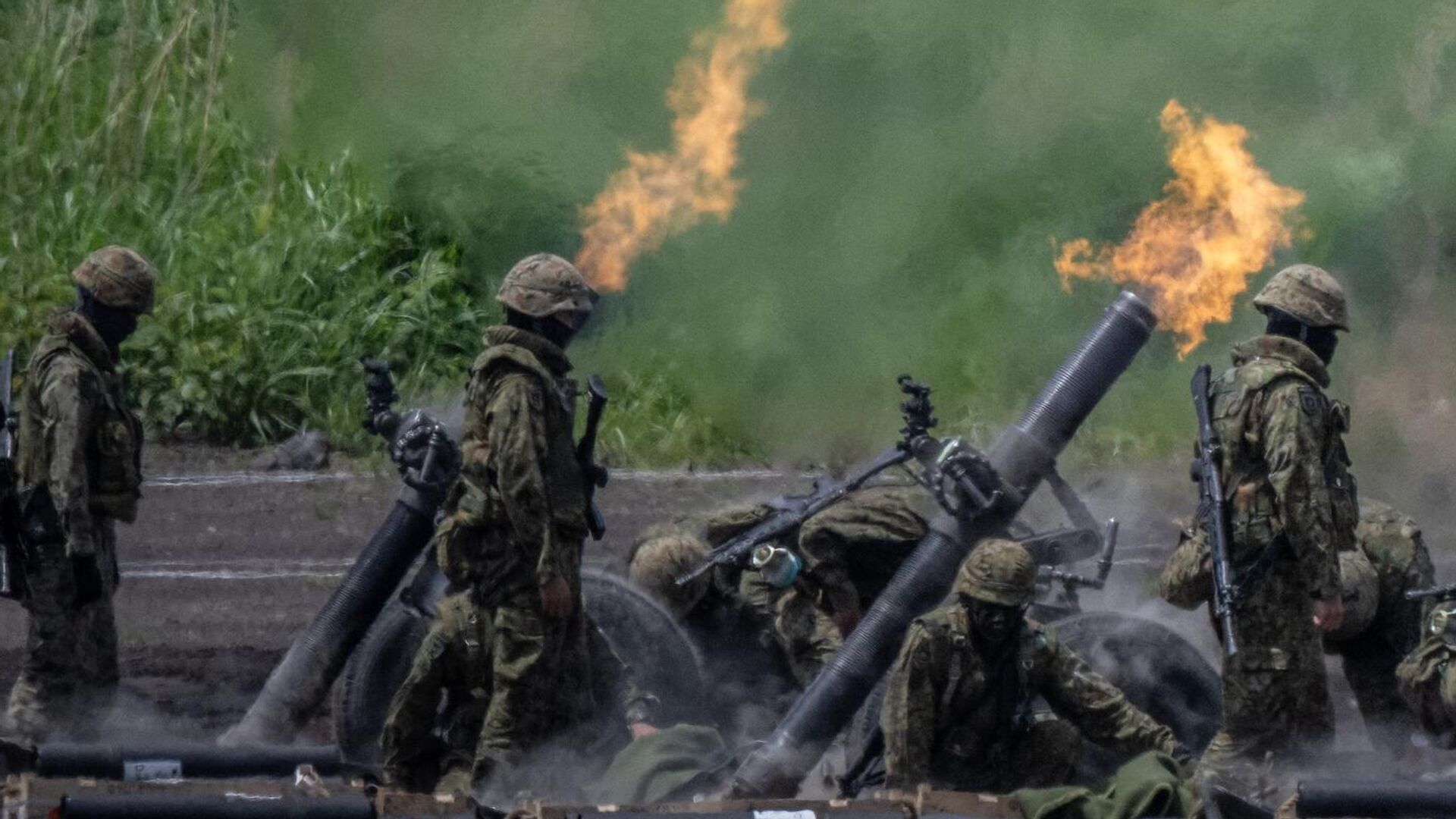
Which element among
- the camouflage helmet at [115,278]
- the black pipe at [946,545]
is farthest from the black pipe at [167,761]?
the camouflage helmet at [115,278]

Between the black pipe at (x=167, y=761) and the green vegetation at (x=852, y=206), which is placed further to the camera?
the green vegetation at (x=852, y=206)

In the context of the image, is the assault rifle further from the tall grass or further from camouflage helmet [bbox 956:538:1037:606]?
the tall grass

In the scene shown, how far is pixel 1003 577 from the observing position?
25.6 ft

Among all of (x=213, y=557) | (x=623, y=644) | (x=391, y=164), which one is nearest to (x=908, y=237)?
(x=391, y=164)

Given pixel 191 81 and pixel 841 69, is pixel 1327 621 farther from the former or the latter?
pixel 191 81

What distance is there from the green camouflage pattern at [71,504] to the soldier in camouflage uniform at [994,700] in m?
2.93

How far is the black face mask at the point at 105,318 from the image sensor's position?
29.8 ft

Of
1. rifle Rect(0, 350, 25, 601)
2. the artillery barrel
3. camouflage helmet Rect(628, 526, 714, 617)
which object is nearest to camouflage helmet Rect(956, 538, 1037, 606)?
the artillery barrel

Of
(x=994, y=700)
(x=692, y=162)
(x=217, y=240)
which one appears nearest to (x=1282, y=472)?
(x=994, y=700)

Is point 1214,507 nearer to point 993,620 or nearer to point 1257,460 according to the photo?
point 1257,460

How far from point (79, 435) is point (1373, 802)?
4.64 meters

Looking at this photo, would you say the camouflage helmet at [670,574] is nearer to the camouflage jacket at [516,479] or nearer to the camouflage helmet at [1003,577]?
the camouflage jacket at [516,479]

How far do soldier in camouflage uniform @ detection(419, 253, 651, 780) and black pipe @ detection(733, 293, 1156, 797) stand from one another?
0.77 metres

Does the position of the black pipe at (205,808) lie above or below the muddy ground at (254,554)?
below
